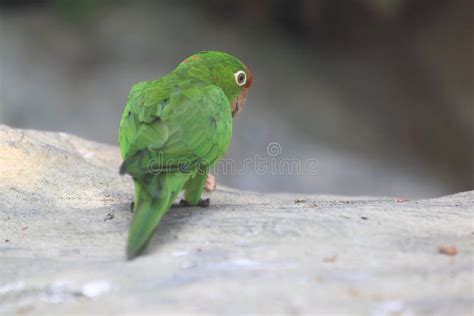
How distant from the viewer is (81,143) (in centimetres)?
490

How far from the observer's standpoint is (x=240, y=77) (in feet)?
12.7

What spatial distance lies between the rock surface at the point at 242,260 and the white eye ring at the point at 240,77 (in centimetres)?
109

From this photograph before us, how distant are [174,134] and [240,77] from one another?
113 centimetres

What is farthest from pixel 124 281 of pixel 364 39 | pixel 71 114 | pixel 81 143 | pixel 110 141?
pixel 364 39

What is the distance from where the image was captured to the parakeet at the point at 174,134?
253 centimetres

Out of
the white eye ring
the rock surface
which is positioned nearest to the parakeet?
the white eye ring

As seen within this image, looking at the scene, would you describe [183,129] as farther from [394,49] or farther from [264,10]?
[394,49]

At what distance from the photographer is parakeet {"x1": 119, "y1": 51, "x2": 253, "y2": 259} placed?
2.53 metres

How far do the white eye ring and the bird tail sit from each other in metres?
1.27

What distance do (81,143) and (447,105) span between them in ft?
21.7

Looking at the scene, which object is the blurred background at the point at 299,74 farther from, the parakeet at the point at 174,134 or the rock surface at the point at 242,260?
the rock surface at the point at 242,260

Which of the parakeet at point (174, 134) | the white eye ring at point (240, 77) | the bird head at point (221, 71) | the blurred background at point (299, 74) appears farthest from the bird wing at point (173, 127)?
the blurred background at point (299, 74)

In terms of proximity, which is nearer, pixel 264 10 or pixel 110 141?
pixel 110 141

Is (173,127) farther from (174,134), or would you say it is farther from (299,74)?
(299,74)
